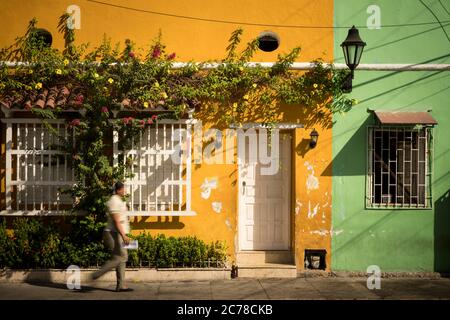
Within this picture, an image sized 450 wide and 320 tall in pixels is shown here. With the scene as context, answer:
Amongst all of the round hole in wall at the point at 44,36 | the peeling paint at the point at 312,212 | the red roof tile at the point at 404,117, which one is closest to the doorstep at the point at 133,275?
the peeling paint at the point at 312,212

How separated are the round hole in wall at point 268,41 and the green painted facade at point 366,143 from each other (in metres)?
1.13

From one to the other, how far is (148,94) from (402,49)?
4.88 m

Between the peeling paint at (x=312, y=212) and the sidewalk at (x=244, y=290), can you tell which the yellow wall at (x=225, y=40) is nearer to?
the peeling paint at (x=312, y=212)

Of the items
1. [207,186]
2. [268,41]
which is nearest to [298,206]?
[207,186]

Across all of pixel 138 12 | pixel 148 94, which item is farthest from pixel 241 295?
pixel 138 12

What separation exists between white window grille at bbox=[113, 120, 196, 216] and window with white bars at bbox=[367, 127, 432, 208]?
3.56 m

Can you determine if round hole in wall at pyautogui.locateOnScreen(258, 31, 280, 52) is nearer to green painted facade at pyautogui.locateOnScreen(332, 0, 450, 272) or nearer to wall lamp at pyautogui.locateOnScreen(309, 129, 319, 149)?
green painted facade at pyautogui.locateOnScreen(332, 0, 450, 272)

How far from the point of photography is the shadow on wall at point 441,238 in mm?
10117

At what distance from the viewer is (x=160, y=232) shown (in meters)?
9.89

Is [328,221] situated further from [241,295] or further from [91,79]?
[91,79]

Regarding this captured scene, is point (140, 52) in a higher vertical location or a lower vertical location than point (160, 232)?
higher

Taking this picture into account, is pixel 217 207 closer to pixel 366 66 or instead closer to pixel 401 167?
pixel 401 167

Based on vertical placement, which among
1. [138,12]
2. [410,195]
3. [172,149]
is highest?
[138,12]

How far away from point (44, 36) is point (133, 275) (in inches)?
188
